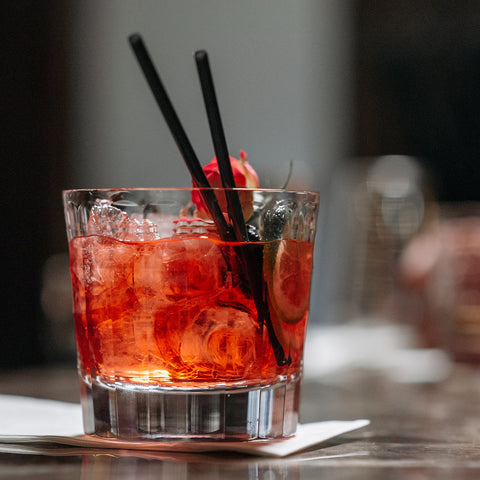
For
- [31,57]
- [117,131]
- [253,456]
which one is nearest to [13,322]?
[117,131]

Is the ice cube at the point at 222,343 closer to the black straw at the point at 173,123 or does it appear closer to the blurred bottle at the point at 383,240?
the black straw at the point at 173,123

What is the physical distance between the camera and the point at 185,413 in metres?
0.83

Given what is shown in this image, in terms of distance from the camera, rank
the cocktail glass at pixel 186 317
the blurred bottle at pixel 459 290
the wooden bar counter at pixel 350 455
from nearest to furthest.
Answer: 1. the wooden bar counter at pixel 350 455
2. the cocktail glass at pixel 186 317
3. the blurred bottle at pixel 459 290

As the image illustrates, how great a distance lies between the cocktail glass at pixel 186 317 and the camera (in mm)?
839

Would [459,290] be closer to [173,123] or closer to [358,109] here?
[173,123]

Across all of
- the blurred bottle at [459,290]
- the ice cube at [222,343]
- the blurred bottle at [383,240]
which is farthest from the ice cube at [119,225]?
the blurred bottle at [383,240]

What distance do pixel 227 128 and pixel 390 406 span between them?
3419mm

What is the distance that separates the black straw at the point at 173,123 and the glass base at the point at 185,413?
0.60ft

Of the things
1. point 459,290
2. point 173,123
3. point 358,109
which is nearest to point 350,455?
point 173,123

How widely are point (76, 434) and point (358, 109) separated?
4.25m

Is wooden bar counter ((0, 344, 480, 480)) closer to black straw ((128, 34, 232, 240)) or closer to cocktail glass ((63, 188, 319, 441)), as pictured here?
cocktail glass ((63, 188, 319, 441))

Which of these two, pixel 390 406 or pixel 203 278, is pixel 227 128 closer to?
pixel 390 406

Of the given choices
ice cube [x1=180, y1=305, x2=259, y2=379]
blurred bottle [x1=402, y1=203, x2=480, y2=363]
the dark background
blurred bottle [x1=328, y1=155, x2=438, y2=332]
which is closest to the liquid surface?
ice cube [x1=180, y1=305, x2=259, y2=379]

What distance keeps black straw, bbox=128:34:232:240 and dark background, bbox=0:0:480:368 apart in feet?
11.8
